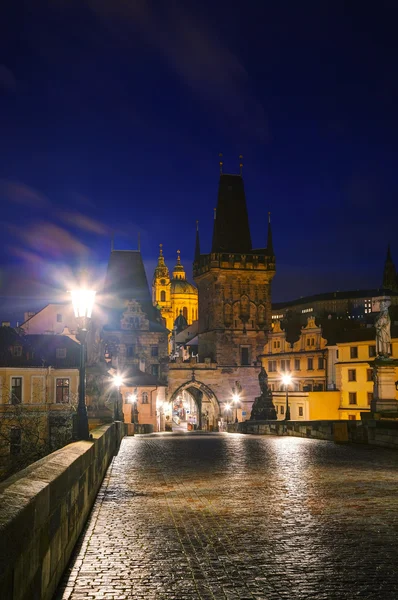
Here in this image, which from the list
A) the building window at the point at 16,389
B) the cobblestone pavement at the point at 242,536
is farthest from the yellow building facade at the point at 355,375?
the cobblestone pavement at the point at 242,536

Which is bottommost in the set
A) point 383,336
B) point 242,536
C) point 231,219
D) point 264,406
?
point 242,536

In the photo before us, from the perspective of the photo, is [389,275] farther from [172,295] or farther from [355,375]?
[355,375]

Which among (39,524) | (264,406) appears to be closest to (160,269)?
(264,406)

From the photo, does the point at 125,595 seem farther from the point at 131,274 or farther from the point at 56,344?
the point at 131,274

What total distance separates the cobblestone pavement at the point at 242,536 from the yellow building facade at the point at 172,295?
149091 millimetres

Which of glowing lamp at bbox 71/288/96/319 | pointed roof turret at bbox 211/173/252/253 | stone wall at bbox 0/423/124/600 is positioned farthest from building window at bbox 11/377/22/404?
stone wall at bbox 0/423/124/600

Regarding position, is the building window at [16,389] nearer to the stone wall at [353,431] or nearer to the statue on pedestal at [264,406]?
the statue on pedestal at [264,406]

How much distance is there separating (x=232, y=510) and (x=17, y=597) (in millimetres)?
5931

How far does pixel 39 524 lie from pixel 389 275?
162548 mm

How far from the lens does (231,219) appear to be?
293ft

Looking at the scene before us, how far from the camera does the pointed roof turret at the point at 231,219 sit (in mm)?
87250

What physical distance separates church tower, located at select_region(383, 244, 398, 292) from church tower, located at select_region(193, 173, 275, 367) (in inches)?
2994

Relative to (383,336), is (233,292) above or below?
above

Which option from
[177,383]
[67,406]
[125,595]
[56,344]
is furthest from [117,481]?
[177,383]
